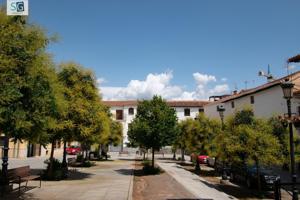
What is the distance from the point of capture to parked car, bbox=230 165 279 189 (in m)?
18.2

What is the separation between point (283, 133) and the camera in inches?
651

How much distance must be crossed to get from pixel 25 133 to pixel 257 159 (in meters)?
10.7

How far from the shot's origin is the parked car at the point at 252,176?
59.6 feet

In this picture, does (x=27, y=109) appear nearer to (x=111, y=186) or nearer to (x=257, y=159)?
(x=111, y=186)

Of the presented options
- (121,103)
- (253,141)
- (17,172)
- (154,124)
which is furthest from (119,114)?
(17,172)

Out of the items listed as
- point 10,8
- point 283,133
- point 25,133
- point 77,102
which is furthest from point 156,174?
point 10,8

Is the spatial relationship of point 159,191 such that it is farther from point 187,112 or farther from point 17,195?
point 187,112

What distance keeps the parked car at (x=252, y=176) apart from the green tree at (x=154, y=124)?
518 cm

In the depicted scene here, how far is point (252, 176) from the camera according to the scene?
18.9 m

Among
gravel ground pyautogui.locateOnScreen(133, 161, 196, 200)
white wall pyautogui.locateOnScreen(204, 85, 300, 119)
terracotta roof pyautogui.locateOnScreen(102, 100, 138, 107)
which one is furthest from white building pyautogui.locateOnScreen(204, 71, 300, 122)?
terracotta roof pyautogui.locateOnScreen(102, 100, 138, 107)

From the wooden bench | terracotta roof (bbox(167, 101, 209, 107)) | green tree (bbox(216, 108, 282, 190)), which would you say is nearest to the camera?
the wooden bench

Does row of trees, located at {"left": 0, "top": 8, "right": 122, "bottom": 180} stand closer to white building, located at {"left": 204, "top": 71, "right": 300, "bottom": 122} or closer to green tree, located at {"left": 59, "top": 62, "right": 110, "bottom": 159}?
green tree, located at {"left": 59, "top": 62, "right": 110, "bottom": 159}

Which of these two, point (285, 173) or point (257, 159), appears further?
point (285, 173)

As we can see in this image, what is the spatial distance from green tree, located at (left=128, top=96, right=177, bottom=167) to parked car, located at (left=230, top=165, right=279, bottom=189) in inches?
204
